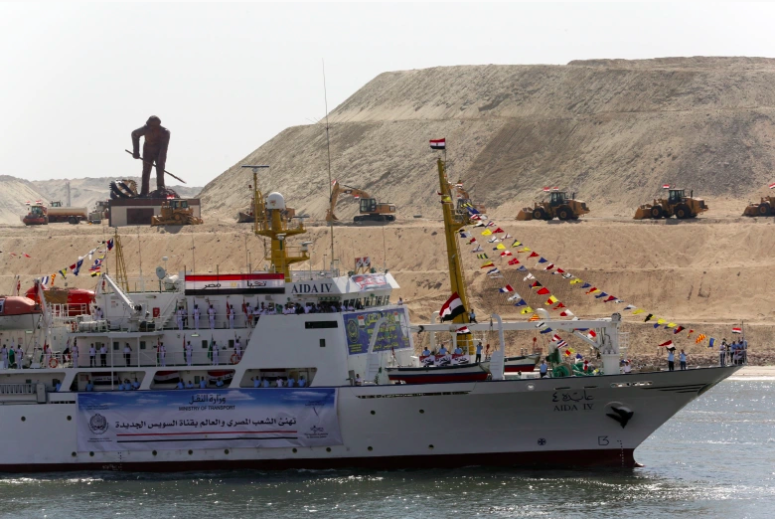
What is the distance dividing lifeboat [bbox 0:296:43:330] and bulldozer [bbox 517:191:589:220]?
56.5 metres

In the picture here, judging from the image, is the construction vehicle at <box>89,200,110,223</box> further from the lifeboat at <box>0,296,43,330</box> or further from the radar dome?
the radar dome

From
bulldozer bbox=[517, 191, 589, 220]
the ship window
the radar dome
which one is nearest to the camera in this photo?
the ship window

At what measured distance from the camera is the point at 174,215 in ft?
313

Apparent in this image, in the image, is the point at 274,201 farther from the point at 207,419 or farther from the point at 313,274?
the point at 207,419

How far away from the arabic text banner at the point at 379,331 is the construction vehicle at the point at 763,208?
183ft

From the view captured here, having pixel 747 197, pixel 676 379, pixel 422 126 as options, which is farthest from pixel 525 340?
pixel 422 126

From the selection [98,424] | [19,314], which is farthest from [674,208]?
[98,424]

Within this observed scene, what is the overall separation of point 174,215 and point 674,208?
38.2 metres

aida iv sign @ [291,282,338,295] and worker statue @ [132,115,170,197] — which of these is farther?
worker statue @ [132,115,170,197]

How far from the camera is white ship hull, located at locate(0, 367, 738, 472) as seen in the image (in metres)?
34.7

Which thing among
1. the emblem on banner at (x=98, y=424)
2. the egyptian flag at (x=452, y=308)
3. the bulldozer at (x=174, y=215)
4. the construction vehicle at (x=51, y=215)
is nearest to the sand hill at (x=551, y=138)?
the construction vehicle at (x=51, y=215)

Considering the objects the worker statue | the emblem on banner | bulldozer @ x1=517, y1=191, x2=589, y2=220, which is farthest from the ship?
the worker statue

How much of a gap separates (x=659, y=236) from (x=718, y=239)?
3836 mm

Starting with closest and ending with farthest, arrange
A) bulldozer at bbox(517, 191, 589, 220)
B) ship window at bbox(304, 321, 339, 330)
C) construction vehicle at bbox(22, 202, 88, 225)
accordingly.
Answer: ship window at bbox(304, 321, 339, 330), bulldozer at bbox(517, 191, 589, 220), construction vehicle at bbox(22, 202, 88, 225)
